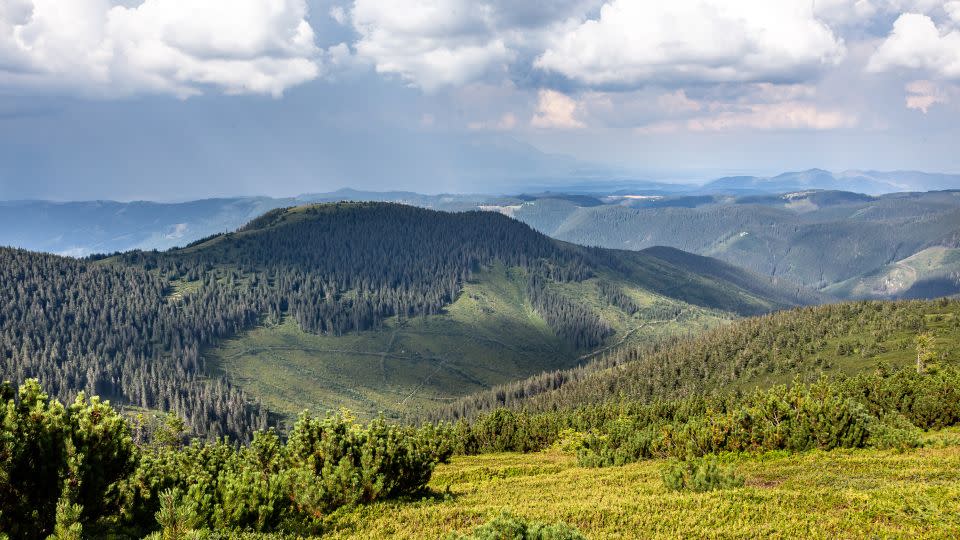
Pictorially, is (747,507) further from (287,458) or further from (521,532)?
(287,458)

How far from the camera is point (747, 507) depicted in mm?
25562

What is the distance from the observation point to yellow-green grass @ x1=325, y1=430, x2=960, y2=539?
76.3 ft

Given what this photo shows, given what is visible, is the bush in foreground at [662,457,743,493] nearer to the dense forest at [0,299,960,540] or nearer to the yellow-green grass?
the dense forest at [0,299,960,540]

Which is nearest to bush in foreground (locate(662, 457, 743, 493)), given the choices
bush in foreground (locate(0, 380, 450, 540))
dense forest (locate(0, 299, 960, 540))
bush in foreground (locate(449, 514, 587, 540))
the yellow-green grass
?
dense forest (locate(0, 299, 960, 540))

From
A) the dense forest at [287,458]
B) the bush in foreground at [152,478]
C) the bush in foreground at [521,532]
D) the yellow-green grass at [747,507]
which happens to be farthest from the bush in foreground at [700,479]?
the bush in foreground at [521,532]

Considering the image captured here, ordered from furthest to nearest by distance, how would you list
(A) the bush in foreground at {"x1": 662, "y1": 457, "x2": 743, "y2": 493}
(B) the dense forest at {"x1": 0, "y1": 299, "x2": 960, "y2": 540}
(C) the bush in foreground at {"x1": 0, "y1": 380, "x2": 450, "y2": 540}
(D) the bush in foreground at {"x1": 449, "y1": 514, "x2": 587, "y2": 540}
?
1. (A) the bush in foreground at {"x1": 662, "y1": 457, "x2": 743, "y2": 493}
2. (B) the dense forest at {"x1": 0, "y1": 299, "x2": 960, "y2": 540}
3. (C) the bush in foreground at {"x1": 0, "y1": 380, "x2": 450, "y2": 540}
4. (D) the bush in foreground at {"x1": 449, "y1": 514, "x2": 587, "y2": 540}

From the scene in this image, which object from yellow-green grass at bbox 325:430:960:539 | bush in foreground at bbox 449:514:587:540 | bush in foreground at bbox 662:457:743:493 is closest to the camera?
bush in foreground at bbox 449:514:587:540

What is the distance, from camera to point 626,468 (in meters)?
47.7

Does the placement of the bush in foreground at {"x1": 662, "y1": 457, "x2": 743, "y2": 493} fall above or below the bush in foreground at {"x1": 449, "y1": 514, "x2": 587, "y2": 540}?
below

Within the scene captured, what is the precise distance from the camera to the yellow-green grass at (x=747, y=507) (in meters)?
23.2

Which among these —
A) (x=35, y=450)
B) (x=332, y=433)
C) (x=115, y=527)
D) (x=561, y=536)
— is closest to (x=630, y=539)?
(x=561, y=536)

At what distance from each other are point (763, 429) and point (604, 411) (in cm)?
5946

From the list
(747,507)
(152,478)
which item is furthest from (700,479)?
(152,478)

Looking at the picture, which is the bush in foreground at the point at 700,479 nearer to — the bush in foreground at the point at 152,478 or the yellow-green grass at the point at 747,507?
the yellow-green grass at the point at 747,507
